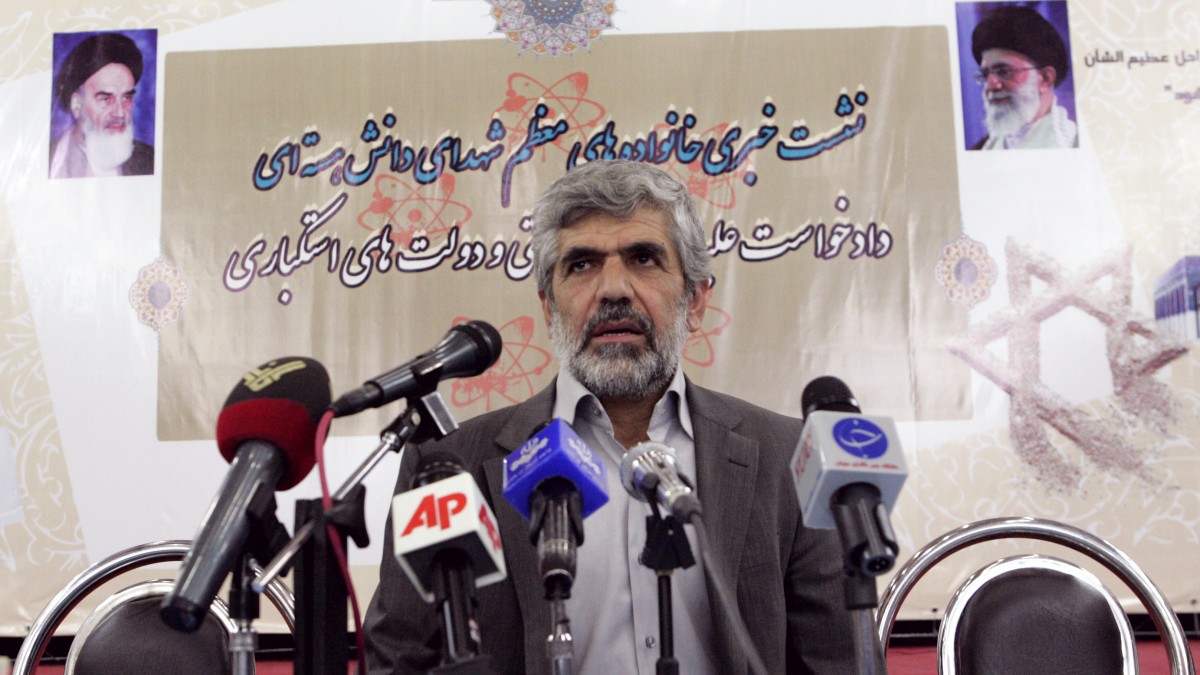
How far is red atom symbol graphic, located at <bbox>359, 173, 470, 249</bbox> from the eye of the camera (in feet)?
11.1

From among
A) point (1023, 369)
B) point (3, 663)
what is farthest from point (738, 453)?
point (1023, 369)

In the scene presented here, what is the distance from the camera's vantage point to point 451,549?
955 mm

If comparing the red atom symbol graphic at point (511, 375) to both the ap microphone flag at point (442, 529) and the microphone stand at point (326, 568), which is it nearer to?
the microphone stand at point (326, 568)

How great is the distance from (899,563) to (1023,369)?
2.33ft

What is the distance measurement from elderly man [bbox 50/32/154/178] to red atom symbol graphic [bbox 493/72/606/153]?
1.19 metres

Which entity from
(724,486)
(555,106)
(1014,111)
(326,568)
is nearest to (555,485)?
(326,568)

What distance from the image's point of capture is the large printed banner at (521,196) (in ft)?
10.8

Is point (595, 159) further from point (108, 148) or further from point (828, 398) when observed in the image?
point (828, 398)

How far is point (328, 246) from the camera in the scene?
11.1 ft

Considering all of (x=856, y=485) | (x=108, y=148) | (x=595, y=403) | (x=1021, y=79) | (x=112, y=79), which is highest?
(x=112, y=79)

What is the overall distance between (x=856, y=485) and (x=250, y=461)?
613 mm

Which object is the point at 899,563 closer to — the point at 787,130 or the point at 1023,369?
the point at 1023,369

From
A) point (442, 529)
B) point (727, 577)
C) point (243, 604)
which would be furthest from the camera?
point (727, 577)

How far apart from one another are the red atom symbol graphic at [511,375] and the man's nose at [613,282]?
1.31 m
